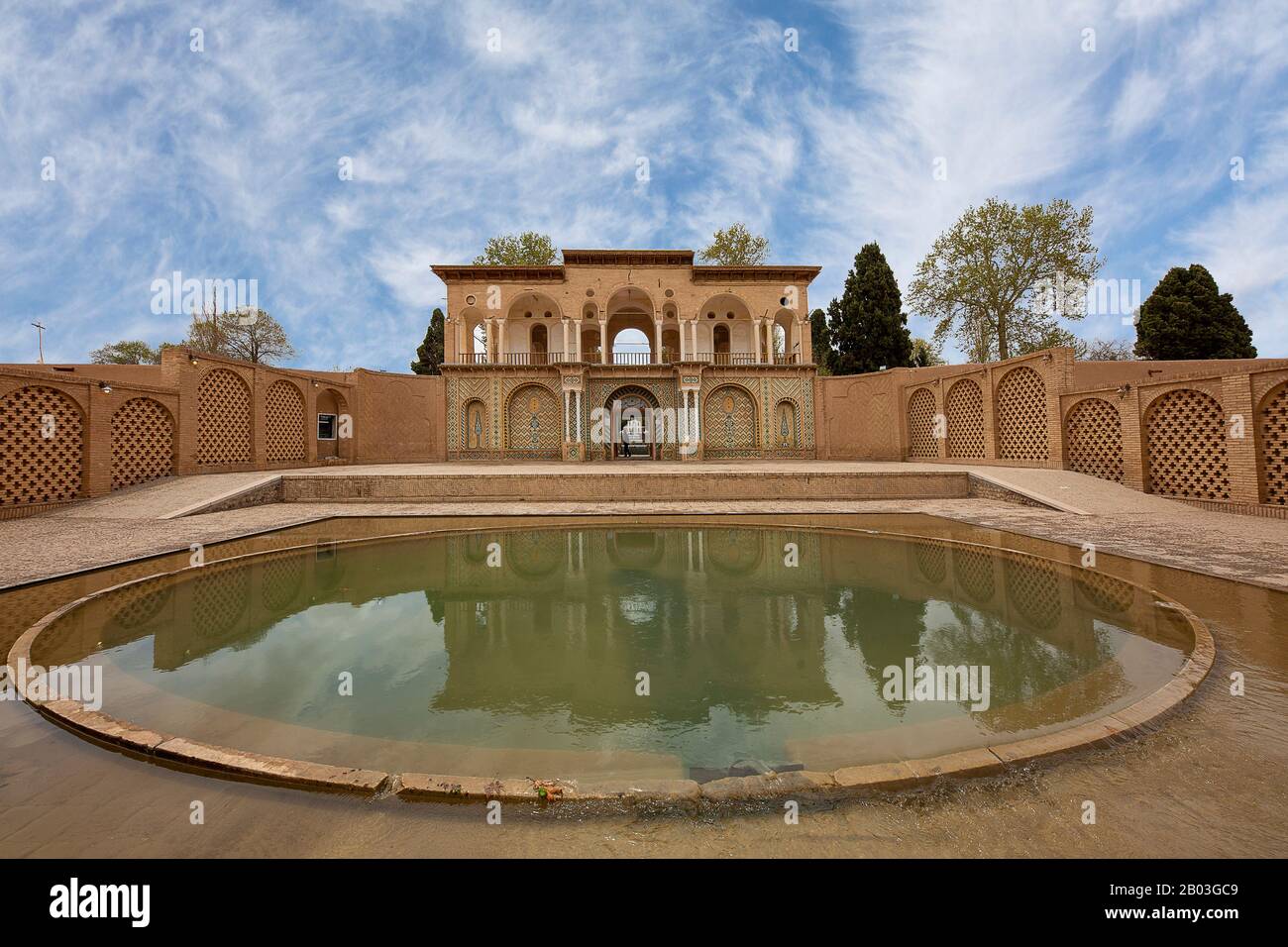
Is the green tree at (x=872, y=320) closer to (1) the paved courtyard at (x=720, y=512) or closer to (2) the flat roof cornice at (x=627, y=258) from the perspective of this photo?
(2) the flat roof cornice at (x=627, y=258)

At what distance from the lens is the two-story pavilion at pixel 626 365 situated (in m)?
22.5

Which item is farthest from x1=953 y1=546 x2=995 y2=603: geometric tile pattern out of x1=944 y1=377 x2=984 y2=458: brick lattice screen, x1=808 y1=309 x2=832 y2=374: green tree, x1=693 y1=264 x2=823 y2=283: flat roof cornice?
x1=808 y1=309 x2=832 y2=374: green tree

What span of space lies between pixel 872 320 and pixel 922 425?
10018 millimetres

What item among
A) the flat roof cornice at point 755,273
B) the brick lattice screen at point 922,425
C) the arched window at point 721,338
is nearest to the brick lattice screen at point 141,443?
the flat roof cornice at point 755,273

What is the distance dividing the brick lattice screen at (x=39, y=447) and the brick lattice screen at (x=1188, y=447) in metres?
23.6

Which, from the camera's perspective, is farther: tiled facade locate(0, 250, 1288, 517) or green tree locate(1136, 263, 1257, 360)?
green tree locate(1136, 263, 1257, 360)

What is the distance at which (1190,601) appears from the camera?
4590 millimetres

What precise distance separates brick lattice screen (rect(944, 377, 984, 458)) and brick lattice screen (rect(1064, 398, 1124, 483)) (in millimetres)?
3292

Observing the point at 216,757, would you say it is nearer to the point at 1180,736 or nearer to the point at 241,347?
the point at 1180,736

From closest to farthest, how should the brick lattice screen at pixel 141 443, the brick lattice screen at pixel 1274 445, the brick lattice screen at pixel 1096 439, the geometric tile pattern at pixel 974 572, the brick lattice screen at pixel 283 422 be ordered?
1. the geometric tile pattern at pixel 974 572
2. the brick lattice screen at pixel 1274 445
3. the brick lattice screen at pixel 1096 439
4. the brick lattice screen at pixel 141 443
5. the brick lattice screen at pixel 283 422

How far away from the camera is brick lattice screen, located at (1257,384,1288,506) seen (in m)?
9.10

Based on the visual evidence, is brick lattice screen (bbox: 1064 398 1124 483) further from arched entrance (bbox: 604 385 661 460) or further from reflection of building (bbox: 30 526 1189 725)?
arched entrance (bbox: 604 385 661 460)

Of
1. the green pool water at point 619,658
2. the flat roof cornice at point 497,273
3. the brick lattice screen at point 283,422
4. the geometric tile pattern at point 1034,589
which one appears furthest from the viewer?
the flat roof cornice at point 497,273
